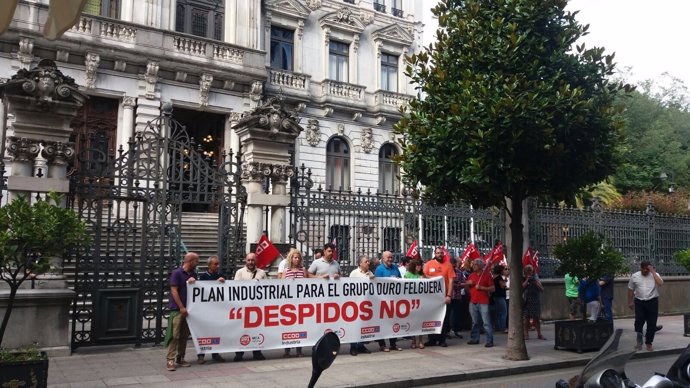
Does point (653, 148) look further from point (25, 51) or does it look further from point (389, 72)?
point (25, 51)

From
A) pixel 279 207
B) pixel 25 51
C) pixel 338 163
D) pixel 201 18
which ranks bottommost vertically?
pixel 279 207

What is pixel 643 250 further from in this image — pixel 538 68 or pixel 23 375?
pixel 23 375

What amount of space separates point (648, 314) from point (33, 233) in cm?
1156

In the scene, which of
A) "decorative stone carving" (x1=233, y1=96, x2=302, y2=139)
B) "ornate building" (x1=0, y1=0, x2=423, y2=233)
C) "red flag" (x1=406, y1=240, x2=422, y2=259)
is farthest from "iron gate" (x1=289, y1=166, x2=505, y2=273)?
"ornate building" (x1=0, y1=0, x2=423, y2=233)

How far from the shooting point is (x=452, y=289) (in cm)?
1209

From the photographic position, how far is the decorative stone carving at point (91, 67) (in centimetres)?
2133

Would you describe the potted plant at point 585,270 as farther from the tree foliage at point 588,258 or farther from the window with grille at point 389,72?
the window with grille at point 389,72

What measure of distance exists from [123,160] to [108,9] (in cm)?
1507

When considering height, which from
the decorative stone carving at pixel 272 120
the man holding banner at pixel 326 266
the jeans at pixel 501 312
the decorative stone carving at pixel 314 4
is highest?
the decorative stone carving at pixel 314 4

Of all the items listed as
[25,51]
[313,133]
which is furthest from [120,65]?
[313,133]

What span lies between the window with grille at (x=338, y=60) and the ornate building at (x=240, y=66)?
0.05 metres

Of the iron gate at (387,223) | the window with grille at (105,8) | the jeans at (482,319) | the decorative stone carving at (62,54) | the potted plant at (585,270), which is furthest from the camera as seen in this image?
the window with grille at (105,8)

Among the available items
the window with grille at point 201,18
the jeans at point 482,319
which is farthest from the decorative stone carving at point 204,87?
the jeans at point 482,319

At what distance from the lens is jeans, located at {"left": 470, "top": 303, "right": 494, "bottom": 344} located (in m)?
11.5
